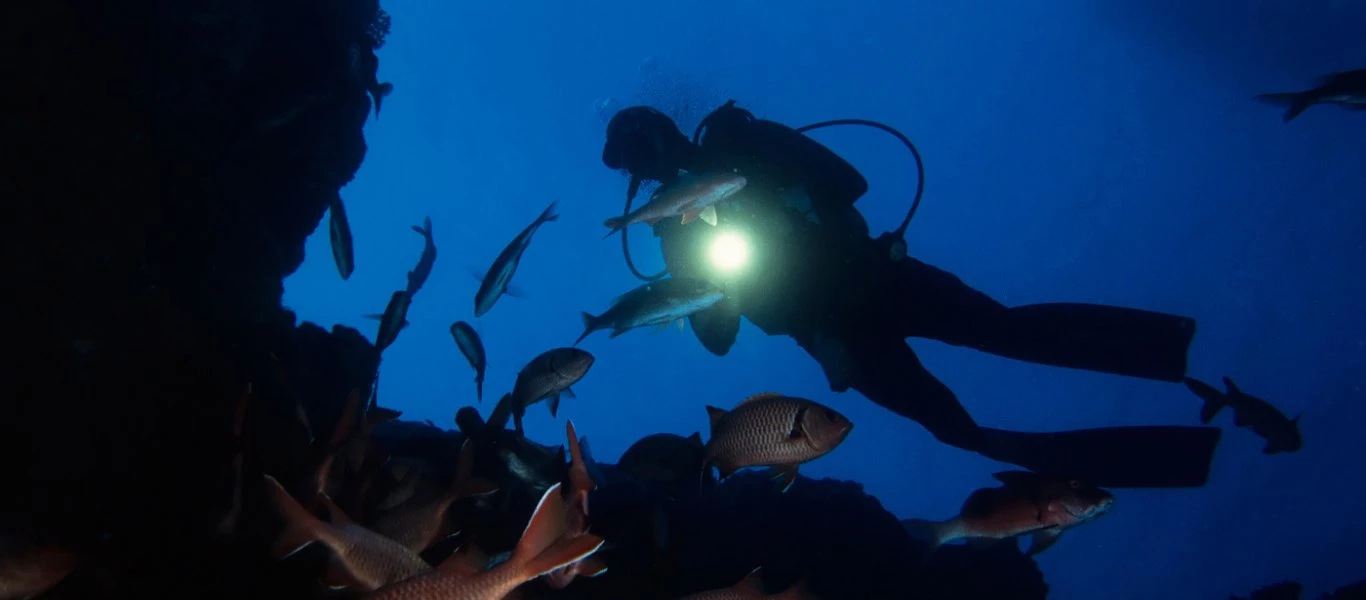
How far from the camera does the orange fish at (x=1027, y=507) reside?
358 centimetres

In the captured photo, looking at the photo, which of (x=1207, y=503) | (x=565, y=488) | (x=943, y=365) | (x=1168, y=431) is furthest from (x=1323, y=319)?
(x=565, y=488)

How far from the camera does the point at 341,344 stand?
227 inches

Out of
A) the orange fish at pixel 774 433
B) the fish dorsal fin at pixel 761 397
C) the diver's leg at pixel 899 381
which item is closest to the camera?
the orange fish at pixel 774 433

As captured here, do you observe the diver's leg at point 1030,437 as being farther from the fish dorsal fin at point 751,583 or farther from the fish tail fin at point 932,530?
the fish dorsal fin at point 751,583

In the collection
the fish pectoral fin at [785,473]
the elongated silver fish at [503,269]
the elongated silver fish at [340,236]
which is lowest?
the fish pectoral fin at [785,473]

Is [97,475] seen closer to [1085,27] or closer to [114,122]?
[114,122]

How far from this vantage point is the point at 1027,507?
3.65m

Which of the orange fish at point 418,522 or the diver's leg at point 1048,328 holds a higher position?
the diver's leg at point 1048,328

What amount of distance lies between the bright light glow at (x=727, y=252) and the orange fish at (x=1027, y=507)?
8.87ft

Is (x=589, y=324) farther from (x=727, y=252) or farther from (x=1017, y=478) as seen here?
(x=1017, y=478)

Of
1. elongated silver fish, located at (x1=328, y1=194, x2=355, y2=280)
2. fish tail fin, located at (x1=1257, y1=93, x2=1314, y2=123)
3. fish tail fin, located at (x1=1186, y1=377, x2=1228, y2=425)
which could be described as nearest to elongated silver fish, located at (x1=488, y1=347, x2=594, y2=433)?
elongated silver fish, located at (x1=328, y1=194, x2=355, y2=280)

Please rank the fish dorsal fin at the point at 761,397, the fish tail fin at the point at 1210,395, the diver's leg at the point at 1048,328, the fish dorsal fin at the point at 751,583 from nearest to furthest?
1. the fish dorsal fin at the point at 751,583
2. the fish dorsal fin at the point at 761,397
3. the diver's leg at the point at 1048,328
4. the fish tail fin at the point at 1210,395

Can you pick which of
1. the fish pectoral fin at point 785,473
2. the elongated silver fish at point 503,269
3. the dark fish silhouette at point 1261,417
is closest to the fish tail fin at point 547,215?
the elongated silver fish at point 503,269

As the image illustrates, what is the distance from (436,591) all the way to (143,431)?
2.83 metres
